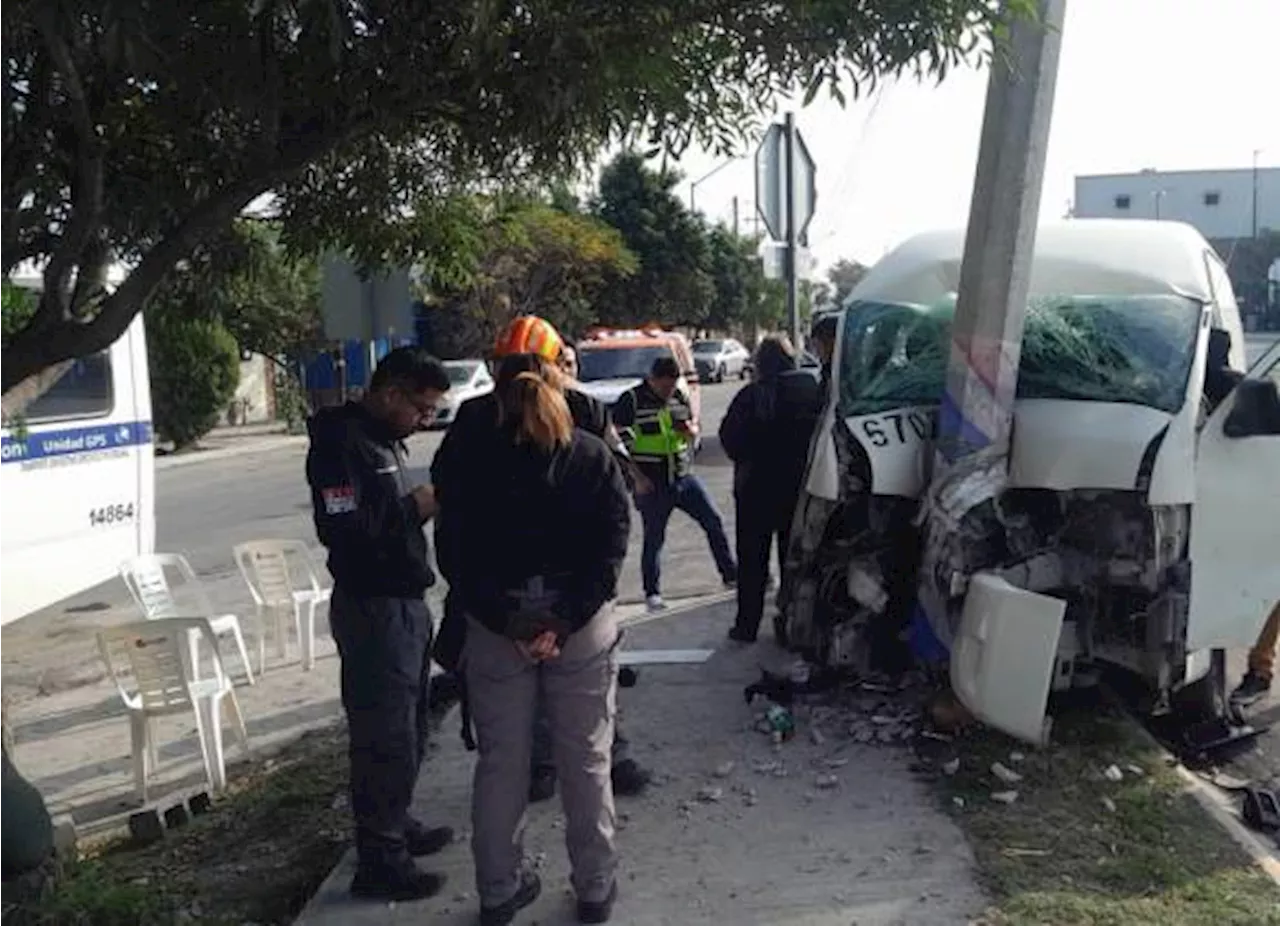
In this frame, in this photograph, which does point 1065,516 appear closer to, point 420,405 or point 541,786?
point 541,786

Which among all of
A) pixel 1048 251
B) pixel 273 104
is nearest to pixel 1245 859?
pixel 1048 251

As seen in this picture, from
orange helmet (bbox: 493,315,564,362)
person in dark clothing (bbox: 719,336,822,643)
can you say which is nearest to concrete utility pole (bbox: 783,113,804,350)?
person in dark clothing (bbox: 719,336,822,643)

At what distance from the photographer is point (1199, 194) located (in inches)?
3137

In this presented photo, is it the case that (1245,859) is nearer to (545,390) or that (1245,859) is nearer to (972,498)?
(972,498)

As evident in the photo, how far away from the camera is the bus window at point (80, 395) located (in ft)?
30.5

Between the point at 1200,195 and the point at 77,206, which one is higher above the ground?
the point at 1200,195

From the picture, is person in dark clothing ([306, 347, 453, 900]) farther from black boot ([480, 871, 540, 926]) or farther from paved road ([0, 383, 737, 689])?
paved road ([0, 383, 737, 689])

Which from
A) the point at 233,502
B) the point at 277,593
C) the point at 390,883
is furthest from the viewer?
the point at 233,502

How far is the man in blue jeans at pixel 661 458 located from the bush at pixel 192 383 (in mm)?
16176

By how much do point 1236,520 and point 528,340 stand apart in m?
3.15

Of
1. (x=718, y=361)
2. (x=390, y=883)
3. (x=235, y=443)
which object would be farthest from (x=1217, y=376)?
(x=718, y=361)

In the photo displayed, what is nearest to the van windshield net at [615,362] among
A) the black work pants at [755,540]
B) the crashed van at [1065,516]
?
the black work pants at [755,540]

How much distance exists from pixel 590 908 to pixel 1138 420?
309cm

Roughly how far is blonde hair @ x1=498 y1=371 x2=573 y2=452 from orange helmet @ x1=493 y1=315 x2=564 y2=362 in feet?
1.36
